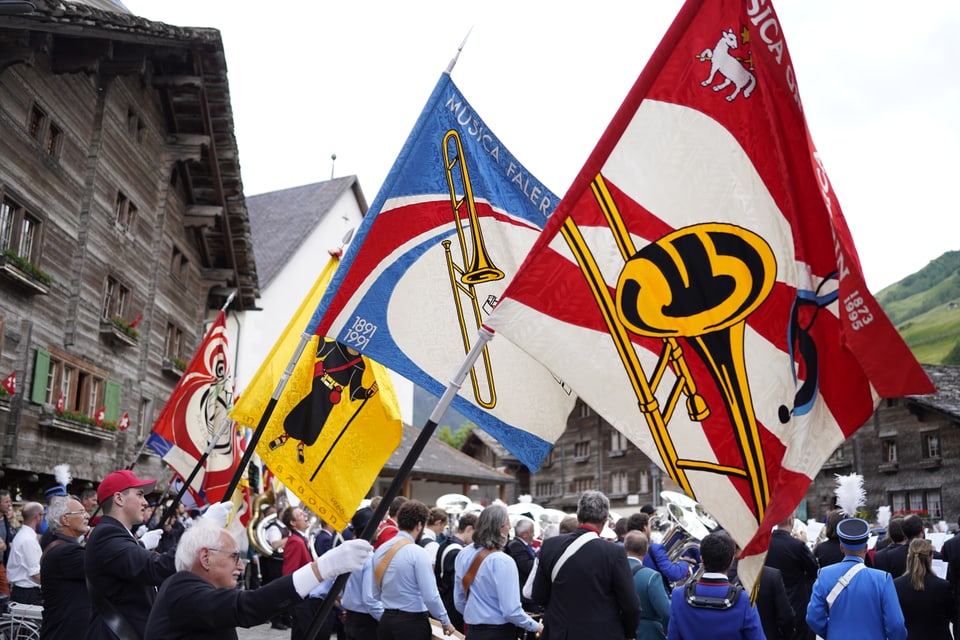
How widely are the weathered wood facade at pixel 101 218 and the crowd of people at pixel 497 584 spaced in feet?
28.5

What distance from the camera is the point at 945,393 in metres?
37.9

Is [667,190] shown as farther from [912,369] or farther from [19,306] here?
[19,306]

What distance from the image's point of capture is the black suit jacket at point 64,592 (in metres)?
6.34

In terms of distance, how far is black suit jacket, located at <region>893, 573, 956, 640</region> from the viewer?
27.2 feet

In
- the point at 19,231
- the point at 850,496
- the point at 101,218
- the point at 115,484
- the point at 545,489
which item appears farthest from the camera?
the point at 545,489

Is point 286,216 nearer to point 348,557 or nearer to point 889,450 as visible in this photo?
point 889,450

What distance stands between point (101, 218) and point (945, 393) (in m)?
32.4

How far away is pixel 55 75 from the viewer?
715 inches

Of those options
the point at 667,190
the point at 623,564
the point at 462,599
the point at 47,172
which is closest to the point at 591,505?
the point at 623,564

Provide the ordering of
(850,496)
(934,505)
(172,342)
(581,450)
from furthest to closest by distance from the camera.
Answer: (581,450) < (934,505) < (172,342) < (850,496)

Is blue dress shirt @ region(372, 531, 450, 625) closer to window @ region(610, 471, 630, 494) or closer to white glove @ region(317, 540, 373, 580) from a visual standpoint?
white glove @ region(317, 540, 373, 580)

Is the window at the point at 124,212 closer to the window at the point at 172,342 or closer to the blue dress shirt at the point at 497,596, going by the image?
the window at the point at 172,342

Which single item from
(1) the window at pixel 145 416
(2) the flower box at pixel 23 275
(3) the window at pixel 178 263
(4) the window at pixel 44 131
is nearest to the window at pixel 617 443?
(3) the window at pixel 178 263

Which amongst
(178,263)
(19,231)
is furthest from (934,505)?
(19,231)
